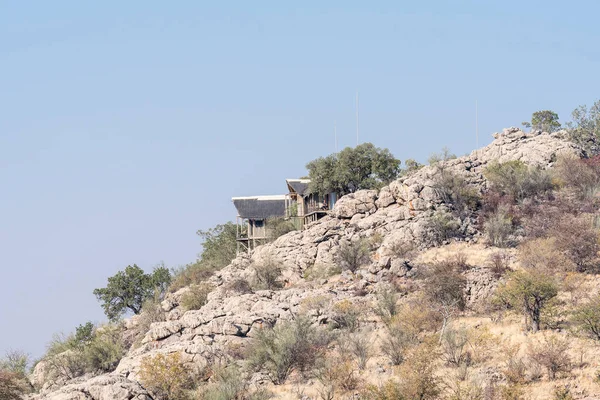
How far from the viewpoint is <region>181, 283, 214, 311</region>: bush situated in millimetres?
51344

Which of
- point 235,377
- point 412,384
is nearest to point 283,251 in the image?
point 235,377

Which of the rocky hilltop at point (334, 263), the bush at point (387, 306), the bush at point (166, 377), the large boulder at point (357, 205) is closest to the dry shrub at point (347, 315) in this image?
the rocky hilltop at point (334, 263)

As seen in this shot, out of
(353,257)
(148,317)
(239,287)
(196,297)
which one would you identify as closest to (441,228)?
(353,257)

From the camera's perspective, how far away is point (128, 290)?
2571 inches

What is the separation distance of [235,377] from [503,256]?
19.0 metres

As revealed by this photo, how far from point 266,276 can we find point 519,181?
1626 centimetres

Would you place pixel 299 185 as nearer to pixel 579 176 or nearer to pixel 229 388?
pixel 579 176

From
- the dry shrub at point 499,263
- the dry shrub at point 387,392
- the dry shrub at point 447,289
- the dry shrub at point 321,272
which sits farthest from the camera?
the dry shrub at point 321,272

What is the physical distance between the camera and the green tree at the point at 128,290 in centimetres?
6506

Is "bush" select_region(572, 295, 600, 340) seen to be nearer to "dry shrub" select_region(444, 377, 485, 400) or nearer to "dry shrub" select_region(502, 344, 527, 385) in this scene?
"dry shrub" select_region(502, 344, 527, 385)

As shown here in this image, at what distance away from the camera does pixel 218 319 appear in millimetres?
41344

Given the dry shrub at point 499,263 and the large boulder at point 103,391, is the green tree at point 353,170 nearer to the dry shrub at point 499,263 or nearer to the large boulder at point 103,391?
the dry shrub at point 499,263

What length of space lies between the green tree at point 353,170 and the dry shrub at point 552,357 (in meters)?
30.7

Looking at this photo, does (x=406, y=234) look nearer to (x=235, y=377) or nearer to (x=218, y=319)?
(x=218, y=319)
